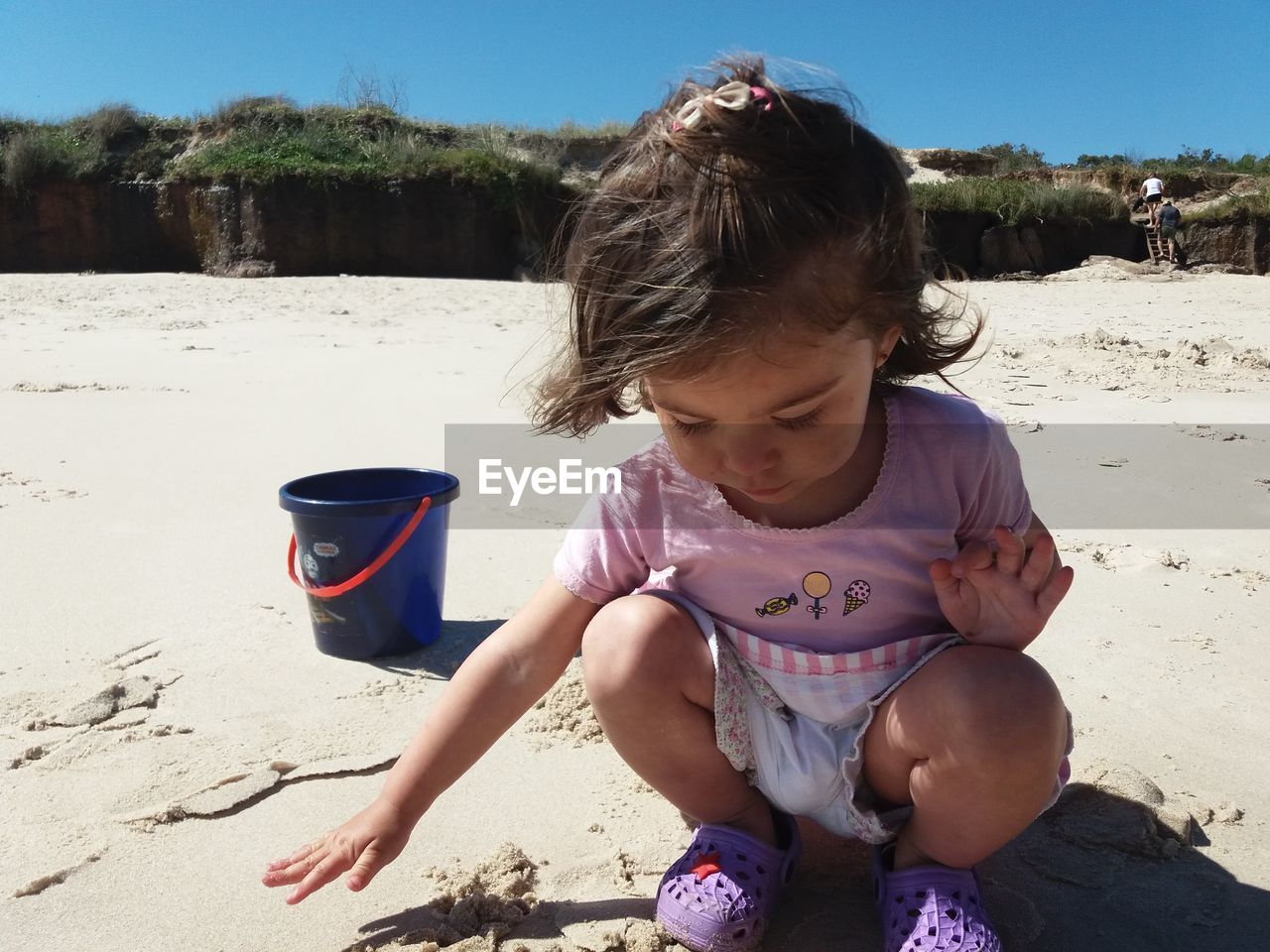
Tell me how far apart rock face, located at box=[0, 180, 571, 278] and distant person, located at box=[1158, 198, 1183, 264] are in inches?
365

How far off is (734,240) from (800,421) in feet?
0.75

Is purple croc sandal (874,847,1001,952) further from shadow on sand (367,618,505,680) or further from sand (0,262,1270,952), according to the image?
shadow on sand (367,618,505,680)

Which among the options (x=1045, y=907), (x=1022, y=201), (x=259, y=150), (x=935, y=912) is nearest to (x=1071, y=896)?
(x=1045, y=907)

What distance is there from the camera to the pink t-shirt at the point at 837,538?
→ 143 cm

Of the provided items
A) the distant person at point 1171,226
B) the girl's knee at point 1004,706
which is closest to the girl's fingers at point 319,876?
the girl's knee at point 1004,706

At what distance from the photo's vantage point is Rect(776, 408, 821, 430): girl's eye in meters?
1.22

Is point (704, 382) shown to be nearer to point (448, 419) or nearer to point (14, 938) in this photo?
point (14, 938)

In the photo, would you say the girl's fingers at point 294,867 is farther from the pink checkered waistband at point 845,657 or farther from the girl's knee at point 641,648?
the pink checkered waistband at point 845,657

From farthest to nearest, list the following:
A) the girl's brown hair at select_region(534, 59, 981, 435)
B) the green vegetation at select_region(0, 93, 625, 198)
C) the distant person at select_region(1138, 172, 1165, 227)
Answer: the distant person at select_region(1138, 172, 1165, 227)
the green vegetation at select_region(0, 93, 625, 198)
the girl's brown hair at select_region(534, 59, 981, 435)

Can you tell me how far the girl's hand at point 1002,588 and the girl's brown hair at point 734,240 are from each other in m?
0.33

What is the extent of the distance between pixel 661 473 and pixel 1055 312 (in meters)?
8.06

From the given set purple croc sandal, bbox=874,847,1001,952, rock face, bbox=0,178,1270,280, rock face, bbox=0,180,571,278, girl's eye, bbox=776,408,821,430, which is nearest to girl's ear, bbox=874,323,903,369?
girl's eye, bbox=776,408,821,430

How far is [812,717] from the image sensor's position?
144 centimetres

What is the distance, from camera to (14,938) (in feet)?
4.39
